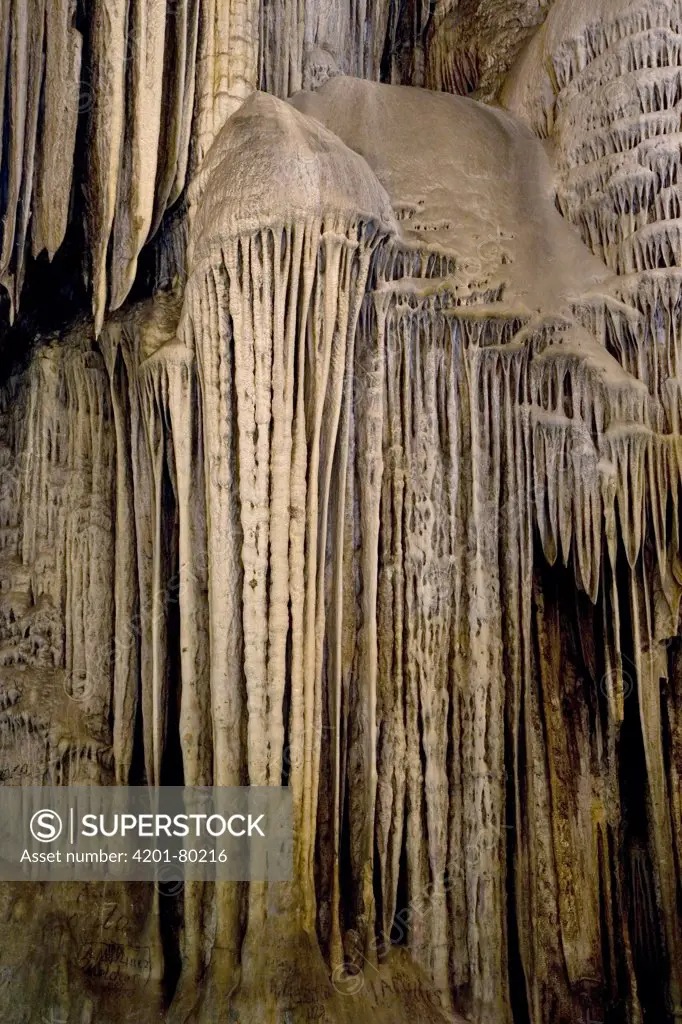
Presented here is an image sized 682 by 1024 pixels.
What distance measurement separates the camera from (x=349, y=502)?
4086 millimetres

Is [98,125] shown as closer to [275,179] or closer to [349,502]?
[275,179]

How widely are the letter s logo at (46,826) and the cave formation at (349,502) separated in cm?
15

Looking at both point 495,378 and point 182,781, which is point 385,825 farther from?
point 495,378

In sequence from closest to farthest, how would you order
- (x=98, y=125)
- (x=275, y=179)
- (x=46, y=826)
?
1. (x=275, y=179)
2. (x=98, y=125)
3. (x=46, y=826)

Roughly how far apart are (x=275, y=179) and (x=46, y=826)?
2350 millimetres

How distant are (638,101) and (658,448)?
1.30m

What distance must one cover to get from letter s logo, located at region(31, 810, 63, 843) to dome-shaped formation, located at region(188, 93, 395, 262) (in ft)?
6.59

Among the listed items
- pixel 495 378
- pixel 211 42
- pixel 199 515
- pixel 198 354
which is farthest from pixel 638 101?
pixel 199 515

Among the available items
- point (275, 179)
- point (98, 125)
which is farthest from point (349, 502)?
point (98, 125)

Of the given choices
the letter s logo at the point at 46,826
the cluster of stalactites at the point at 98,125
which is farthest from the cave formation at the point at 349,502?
the letter s logo at the point at 46,826

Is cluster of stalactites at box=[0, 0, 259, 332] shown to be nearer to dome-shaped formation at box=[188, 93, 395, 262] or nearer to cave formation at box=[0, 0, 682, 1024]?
cave formation at box=[0, 0, 682, 1024]

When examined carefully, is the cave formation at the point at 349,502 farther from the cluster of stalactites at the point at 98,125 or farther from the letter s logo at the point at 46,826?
the letter s logo at the point at 46,826

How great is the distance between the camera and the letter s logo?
4215 millimetres

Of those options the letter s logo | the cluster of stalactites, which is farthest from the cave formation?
the letter s logo
